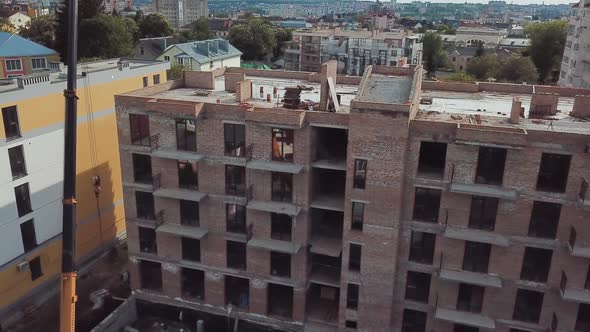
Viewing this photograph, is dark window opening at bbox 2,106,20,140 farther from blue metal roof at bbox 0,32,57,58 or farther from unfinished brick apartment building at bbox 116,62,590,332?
blue metal roof at bbox 0,32,57,58

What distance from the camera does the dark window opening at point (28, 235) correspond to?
125 feet

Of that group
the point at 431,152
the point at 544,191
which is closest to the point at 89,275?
the point at 431,152

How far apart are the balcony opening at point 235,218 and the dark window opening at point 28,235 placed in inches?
651

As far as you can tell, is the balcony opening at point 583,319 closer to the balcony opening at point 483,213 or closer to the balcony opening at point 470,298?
the balcony opening at point 470,298

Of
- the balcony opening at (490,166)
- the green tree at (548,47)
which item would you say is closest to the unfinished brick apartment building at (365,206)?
the balcony opening at (490,166)

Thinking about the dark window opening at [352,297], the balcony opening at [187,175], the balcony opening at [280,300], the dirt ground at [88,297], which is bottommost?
the dirt ground at [88,297]

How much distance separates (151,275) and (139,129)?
1254 centimetres

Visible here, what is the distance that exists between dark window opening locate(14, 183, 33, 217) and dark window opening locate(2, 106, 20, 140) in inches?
156

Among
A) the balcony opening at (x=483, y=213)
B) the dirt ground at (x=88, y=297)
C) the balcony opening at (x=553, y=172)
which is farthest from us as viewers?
the dirt ground at (x=88, y=297)

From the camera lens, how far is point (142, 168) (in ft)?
119

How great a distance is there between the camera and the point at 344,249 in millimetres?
31812

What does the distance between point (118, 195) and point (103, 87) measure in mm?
10894

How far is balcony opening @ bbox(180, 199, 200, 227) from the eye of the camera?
35.4 metres

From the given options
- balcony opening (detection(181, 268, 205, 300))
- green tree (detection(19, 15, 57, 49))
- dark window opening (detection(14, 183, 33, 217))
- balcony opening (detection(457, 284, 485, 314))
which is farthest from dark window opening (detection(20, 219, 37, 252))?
green tree (detection(19, 15, 57, 49))
